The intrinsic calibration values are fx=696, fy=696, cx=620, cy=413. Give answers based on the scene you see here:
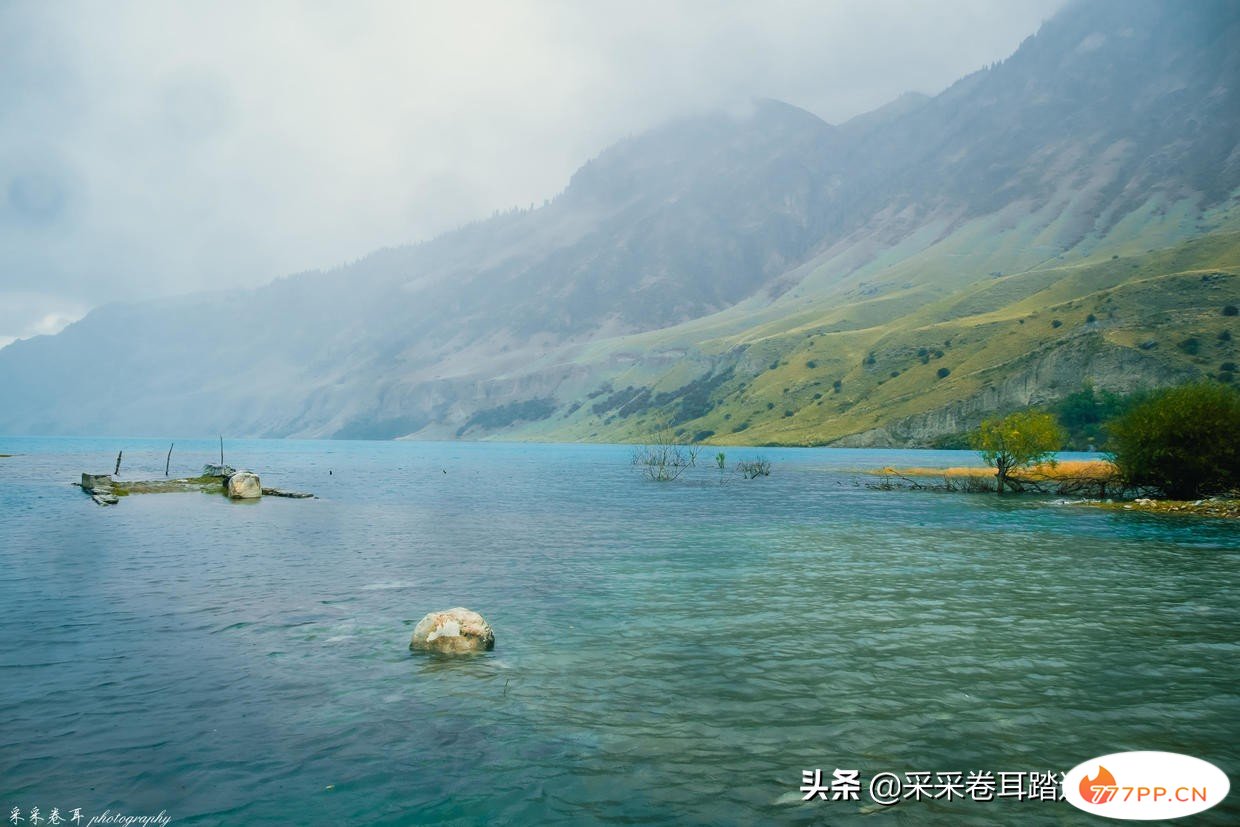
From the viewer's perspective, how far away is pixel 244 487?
3167 inches

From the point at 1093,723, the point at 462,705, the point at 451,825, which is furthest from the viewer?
the point at 462,705

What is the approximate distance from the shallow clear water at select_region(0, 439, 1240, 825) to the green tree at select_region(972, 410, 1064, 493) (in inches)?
1775

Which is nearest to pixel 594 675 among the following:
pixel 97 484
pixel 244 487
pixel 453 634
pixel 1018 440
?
pixel 453 634

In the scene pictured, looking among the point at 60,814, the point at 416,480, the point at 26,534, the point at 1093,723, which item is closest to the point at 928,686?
the point at 1093,723

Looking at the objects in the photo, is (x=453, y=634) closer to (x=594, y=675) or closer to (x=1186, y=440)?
(x=594, y=675)

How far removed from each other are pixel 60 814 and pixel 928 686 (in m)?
18.6

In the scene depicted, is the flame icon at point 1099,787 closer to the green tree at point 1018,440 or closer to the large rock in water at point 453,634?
the large rock in water at point 453,634

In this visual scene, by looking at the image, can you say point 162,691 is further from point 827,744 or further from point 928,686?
point 928,686

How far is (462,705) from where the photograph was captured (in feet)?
55.4

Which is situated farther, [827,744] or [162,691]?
[162,691]

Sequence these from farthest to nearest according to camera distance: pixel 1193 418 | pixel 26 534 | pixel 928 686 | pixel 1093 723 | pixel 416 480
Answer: pixel 416 480 < pixel 1193 418 < pixel 26 534 < pixel 928 686 < pixel 1093 723

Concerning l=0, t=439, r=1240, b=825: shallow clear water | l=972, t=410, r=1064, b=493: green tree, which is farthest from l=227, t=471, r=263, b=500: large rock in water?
l=972, t=410, r=1064, b=493: green tree

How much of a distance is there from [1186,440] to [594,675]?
7211 centimetres

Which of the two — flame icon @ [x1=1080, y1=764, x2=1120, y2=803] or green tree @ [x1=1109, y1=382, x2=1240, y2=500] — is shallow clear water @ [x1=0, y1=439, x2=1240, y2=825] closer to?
flame icon @ [x1=1080, y1=764, x2=1120, y2=803]
